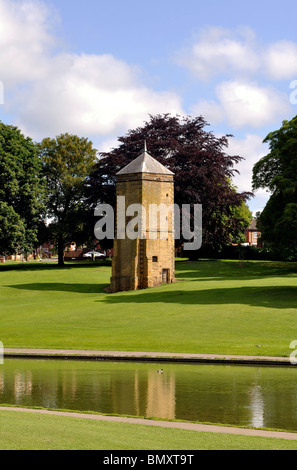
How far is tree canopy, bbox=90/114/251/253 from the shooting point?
7888 cm

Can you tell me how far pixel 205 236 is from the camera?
81.9 metres

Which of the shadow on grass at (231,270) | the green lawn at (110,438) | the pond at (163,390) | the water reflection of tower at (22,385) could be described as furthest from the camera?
the shadow on grass at (231,270)

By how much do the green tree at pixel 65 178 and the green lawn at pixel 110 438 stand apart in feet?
247

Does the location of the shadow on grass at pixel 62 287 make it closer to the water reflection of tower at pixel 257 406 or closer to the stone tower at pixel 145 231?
the stone tower at pixel 145 231

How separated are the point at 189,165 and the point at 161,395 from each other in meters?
62.2

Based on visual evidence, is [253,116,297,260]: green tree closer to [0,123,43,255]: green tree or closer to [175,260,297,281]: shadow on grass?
[175,260,297,281]: shadow on grass

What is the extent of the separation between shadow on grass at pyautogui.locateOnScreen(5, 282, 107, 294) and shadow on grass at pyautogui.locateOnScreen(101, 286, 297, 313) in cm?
616

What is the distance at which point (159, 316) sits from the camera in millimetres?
40250

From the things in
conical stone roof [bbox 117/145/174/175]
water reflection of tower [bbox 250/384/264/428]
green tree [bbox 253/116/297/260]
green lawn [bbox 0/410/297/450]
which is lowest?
water reflection of tower [bbox 250/384/264/428]

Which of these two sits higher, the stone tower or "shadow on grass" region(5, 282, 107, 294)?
the stone tower

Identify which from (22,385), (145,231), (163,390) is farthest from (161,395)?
(145,231)

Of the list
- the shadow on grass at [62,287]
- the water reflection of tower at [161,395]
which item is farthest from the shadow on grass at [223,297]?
the water reflection of tower at [161,395]

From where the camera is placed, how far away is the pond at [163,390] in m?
17.0

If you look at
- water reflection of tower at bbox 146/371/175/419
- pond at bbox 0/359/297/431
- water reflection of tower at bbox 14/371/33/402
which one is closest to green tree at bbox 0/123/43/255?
pond at bbox 0/359/297/431
